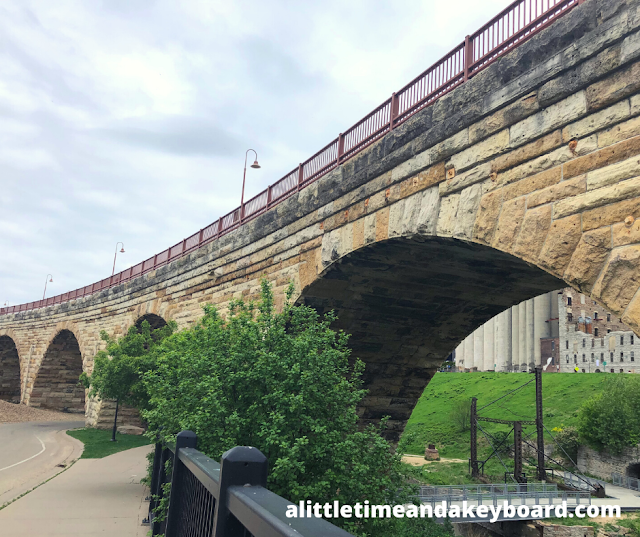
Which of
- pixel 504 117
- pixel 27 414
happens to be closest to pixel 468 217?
pixel 504 117

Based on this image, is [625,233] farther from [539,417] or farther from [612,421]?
[612,421]

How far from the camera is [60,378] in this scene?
35719 mm

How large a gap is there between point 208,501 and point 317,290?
8085 mm

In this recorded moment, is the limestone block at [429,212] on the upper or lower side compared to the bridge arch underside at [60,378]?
upper

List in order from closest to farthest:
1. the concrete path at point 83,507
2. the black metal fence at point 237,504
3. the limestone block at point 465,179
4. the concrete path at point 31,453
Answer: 1. the black metal fence at point 237,504
2. the limestone block at point 465,179
3. the concrete path at point 83,507
4. the concrete path at point 31,453

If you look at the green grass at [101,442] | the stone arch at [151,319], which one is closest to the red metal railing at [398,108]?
the stone arch at [151,319]

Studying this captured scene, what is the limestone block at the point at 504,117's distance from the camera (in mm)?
5508

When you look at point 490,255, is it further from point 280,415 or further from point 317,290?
point 280,415

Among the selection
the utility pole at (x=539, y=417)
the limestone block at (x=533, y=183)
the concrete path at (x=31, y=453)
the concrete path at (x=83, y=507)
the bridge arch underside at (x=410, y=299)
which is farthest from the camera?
the utility pole at (x=539, y=417)

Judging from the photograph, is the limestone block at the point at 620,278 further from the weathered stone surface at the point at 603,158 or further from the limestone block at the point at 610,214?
the weathered stone surface at the point at 603,158

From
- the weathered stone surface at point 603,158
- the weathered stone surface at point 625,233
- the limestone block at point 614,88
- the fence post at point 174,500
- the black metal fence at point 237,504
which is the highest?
the limestone block at point 614,88

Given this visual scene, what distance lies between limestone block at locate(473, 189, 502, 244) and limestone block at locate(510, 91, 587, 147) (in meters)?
0.59

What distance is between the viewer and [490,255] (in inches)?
336

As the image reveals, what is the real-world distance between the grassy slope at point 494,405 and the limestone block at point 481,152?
97.6ft
